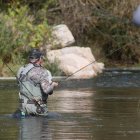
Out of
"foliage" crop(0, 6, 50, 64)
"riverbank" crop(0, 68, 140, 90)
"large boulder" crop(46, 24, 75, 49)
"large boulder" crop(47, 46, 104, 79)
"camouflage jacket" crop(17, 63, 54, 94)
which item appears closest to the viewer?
"camouflage jacket" crop(17, 63, 54, 94)

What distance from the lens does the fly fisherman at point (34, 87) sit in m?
15.9

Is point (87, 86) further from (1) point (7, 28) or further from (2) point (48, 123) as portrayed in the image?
(2) point (48, 123)

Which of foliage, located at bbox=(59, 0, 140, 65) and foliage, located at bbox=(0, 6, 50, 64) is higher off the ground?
foliage, located at bbox=(0, 6, 50, 64)

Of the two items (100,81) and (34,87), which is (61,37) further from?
(34,87)

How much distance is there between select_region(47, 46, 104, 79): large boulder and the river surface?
4.23 m

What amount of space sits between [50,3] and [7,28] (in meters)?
5.92

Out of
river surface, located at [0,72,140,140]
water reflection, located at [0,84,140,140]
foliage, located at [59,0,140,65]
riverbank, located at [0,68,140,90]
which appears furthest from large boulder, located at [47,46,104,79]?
water reflection, located at [0,84,140,140]

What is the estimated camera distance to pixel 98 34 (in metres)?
37.8

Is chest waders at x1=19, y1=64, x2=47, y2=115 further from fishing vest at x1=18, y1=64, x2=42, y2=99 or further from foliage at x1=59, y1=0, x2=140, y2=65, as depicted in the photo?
foliage at x1=59, y1=0, x2=140, y2=65

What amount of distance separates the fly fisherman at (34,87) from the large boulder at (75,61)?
1333 cm

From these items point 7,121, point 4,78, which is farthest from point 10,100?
point 4,78

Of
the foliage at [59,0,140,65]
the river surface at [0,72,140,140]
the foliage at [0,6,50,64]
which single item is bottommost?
→ the foliage at [59,0,140,65]

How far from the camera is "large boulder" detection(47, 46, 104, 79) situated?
3009cm

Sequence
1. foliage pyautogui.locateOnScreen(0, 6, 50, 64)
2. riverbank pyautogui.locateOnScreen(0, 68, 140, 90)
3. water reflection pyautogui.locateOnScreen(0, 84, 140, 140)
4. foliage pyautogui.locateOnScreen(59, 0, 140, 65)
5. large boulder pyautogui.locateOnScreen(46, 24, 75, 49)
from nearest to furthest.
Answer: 1. water reflection pyautogui.locateOnScreen(0, 84, 140, 140)
2. riverbank pyautogui.locateOnScreen(0, 68, 140, 90)
3. foliage pyautogui.locateOnScreen(0, 6, 50, 64)
4. large boulder pyautogui.locateOnScreen(46, 24, 75, 49)
5. foliage pyautogui.locateOnScreen(59, 0, 140, 65)
